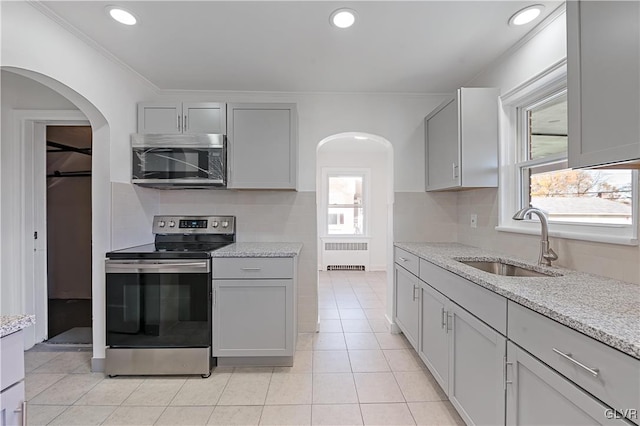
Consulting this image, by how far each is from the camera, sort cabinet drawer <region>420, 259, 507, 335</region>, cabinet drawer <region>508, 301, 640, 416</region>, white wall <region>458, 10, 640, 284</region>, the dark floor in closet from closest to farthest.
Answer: cabinet drawer <region>508, 301, 640, 416</region> → cabinet drawer <region>420, 259, 507, 335</region> → white wall <region>458, 10, 640, 284</region> → the dark floor in closet

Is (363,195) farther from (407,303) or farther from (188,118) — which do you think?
(188,118)

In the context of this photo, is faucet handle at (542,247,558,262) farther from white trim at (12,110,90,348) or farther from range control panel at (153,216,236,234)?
white trim at (12,110,90,348)

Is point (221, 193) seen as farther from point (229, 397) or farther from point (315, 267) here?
point (229, 397)

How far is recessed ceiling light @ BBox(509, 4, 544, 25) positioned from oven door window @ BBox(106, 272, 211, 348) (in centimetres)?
265

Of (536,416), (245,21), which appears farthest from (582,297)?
(245,21)

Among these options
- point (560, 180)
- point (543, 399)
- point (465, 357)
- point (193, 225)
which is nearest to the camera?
point (543, 399)

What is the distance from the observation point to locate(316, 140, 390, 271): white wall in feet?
19.8

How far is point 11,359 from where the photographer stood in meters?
0.92

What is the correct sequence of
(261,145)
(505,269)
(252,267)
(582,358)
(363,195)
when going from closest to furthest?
Answer: (582,358)
(505,269)
(252,267)
(261,145)
(363,195)

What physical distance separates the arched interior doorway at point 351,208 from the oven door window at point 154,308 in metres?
3.88

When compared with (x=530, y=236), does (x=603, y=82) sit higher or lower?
higher

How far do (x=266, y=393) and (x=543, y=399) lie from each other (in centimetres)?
162

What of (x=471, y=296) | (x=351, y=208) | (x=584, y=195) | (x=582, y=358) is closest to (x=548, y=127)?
(x=584, y=195)

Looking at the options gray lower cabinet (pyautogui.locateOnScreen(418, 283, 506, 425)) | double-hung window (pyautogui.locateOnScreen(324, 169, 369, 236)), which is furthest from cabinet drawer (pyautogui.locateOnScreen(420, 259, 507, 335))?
double-hung window (pyautogui.locateOnScreen(324, 169, 369, 236))
